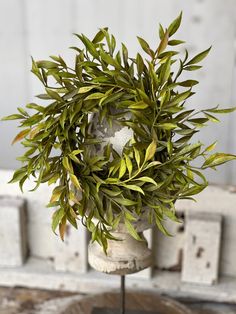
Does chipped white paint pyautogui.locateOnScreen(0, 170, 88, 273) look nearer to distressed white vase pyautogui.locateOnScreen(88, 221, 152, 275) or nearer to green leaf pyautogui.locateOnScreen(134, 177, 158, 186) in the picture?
distressed white vase pyautogui.locateOnScreen(88, 221, 152, 275)

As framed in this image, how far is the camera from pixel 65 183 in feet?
3.17

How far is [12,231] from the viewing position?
1365mm

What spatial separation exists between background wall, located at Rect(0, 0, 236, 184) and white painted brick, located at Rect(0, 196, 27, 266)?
215 mm

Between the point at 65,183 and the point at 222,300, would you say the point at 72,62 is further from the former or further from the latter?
the point at 222,300

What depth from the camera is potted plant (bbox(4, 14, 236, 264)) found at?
93 centimetres

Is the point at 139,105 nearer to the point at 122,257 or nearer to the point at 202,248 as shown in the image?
the point at 122,257

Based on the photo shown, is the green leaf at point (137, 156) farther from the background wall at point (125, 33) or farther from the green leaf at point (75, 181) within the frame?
the background wall at point (125, 33)

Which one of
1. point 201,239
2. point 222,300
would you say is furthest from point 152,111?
point 222,300

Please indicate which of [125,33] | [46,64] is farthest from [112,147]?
[125,33]

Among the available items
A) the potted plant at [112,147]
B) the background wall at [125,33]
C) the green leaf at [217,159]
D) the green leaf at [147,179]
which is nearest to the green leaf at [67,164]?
the potted plant at [112,147]

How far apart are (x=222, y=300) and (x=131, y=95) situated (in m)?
0.60

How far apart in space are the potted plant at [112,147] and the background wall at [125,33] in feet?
0.88

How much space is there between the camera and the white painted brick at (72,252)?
1.35m

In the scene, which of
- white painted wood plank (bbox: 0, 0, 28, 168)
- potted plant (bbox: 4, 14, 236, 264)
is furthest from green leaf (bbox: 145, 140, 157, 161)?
white painted wood plank (bbox: 0, 0, 28, 168)
